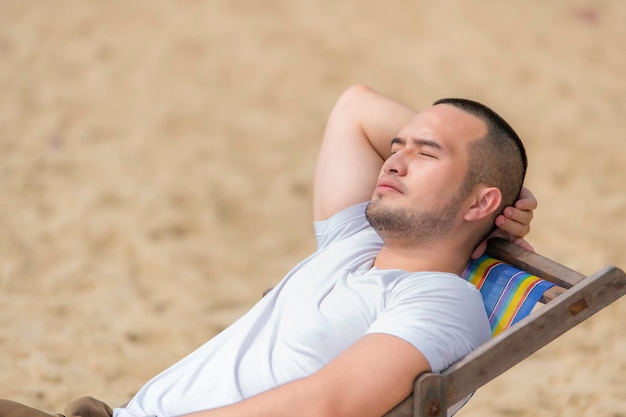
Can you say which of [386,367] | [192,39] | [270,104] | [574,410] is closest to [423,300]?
[386,367]

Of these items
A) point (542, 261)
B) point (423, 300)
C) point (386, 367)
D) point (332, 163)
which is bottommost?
point (386, 367)

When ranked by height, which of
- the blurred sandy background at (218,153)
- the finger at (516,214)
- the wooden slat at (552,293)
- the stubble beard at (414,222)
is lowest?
the wooden slat at (552,293)

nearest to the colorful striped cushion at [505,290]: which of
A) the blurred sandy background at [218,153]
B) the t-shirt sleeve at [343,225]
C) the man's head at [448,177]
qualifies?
the man's head at [448,177]

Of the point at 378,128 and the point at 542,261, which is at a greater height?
the point at 378,128

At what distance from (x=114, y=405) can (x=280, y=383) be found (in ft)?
5.11

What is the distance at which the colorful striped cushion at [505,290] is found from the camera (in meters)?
2.60

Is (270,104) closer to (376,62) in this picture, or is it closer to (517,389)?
(376,62)

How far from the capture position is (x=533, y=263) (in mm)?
2730

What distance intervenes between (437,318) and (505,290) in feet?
1.52

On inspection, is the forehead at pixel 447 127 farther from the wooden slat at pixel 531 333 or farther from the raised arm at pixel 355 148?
the wooden slat at pixel 531 333

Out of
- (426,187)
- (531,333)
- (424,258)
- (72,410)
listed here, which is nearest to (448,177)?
(426,187)

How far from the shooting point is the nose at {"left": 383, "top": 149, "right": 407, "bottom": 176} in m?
2.55

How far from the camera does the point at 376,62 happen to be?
7.05 m

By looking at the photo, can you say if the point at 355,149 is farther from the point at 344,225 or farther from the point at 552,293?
the point at 552,293
